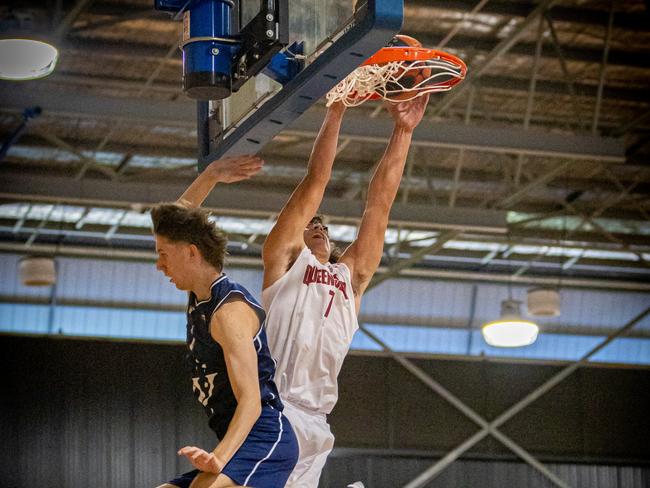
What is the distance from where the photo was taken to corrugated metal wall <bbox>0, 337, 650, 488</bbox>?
16.0m

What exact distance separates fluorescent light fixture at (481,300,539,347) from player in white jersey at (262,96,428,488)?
9843mm

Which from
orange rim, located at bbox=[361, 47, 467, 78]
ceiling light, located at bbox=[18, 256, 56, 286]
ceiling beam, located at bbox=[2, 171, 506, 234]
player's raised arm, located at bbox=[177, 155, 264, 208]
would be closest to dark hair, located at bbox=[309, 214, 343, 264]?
player's raised arm, located at bbox=[177, 155, 264, 208]

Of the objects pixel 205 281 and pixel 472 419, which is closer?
pixel 205 281

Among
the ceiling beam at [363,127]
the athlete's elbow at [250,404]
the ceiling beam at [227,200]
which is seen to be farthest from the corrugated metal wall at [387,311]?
the athlete's elbow at [250,404]

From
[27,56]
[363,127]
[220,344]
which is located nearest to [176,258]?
[220,344]

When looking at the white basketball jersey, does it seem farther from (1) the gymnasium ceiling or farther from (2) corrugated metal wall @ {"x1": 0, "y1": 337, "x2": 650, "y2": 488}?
Result: (2) corrugated metal wall @ {"x1": 0, "y1": 337, "x2": 650, "y2": 488}

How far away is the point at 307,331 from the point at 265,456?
3.01ft

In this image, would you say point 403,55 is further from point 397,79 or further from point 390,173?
point 390,173

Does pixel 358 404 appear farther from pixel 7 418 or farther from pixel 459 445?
pixel 7 418

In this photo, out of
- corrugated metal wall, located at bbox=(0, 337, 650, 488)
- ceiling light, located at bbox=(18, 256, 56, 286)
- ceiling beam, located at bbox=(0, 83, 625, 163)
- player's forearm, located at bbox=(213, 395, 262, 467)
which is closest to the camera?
player's forearm, located at bbox=(213, 395, 262, 467)

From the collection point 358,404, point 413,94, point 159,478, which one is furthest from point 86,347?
point 413,94

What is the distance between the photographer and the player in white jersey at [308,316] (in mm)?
5055

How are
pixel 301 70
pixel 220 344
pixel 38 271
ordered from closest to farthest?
pixel 220 344 → pixel 301 70 → pixel 38 271

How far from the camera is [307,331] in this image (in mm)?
5141
